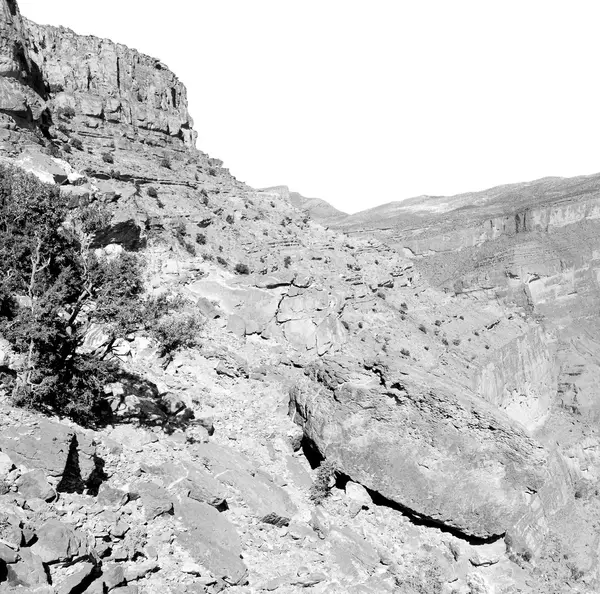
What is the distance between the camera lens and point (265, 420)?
56.3 ft

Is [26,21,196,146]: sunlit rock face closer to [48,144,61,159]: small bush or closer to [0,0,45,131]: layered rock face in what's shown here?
[0,0,45,131]: layered rock face

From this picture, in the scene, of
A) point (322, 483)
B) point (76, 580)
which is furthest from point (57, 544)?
point (322, 483)

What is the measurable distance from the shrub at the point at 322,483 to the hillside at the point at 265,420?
0.19 ft

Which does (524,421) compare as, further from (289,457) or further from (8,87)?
(8,87)

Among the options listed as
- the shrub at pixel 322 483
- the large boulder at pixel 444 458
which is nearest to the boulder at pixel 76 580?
the shrub at pixel 322 483

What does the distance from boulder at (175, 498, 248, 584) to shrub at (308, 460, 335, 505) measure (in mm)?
3628

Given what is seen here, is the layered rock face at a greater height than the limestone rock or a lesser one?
greater

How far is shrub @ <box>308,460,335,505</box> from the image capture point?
14.4 m

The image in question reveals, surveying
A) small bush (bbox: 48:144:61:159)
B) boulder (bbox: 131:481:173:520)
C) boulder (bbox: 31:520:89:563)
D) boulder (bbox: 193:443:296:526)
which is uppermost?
small bush (bbox: 48:144:61:159)

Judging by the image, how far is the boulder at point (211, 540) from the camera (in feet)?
33.4

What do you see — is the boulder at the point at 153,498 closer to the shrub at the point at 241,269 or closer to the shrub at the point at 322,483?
the shrub at the point at 322,483

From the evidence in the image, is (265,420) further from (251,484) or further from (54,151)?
(54,151)

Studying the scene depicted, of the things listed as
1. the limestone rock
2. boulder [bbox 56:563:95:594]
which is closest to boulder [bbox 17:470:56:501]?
the limestone rock

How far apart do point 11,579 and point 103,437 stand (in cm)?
532
